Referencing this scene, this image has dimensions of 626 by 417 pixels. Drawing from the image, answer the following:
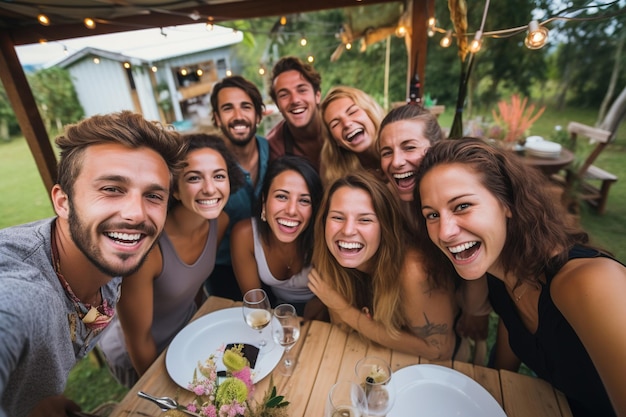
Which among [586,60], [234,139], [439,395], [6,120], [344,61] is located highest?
[344,61]

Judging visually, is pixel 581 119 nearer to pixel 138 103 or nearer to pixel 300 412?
pixel 300 412

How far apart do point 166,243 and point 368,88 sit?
1334 cm

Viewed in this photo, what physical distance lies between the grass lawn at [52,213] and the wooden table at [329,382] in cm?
79

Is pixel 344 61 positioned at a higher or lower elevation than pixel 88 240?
higher

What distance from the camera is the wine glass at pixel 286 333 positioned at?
60.7 inches

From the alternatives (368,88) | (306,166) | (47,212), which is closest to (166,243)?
(306,166)

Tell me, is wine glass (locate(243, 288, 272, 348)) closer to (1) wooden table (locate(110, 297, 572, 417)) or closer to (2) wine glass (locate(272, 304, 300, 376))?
(2) wine glass (locate(272, 304, 300, 376))

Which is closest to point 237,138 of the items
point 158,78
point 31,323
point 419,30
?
point 419,30

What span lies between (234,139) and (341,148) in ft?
3.39

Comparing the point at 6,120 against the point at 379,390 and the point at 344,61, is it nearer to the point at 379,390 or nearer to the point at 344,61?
the point at 344,61

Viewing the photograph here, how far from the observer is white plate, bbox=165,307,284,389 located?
1.52m

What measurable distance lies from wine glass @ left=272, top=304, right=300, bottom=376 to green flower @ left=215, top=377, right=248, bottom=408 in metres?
0.53

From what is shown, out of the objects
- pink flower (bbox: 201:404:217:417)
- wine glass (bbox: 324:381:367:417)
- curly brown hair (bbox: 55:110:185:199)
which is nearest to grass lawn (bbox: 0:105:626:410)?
wine glass (bbox: 324:381:367:417)

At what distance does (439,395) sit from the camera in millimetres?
1381
